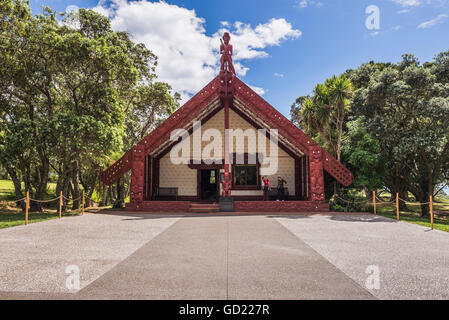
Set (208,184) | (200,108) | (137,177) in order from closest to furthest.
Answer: (137,177), (200,108), (208,184)

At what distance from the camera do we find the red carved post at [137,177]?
13.1 meters

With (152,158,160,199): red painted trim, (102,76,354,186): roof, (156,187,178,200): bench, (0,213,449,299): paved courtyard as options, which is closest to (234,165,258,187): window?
(156,187,178,200): bench

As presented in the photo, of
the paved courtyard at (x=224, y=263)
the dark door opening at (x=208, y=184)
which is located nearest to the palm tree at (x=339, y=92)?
A: the dark door opening at (x=208, y=184)

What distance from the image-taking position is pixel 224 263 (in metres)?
4.73

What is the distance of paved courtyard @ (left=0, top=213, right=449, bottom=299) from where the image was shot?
3.53m

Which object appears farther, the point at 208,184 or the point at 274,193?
the point at 208,184

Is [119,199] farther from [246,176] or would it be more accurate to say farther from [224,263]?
[224,263]

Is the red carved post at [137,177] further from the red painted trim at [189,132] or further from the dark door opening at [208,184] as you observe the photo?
the dark door opening at [208,184]

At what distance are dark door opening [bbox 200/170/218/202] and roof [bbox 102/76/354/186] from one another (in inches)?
186

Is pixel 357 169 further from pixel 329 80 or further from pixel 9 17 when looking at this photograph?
pixel 9 17

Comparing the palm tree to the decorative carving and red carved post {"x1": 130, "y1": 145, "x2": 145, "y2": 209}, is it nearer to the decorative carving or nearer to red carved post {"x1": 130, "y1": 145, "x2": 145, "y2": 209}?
the decorative carving

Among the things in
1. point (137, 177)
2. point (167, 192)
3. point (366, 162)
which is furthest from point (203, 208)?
point (366, 162)

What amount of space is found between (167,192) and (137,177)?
142 inches
